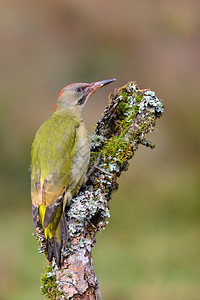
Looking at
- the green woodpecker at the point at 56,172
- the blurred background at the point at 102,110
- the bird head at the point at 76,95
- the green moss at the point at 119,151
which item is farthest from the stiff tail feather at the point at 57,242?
the blurred background at the point at 102,110

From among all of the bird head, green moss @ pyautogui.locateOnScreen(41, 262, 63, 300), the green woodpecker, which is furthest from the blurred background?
green moss @ pyautogui.locateOnScreen(41, 262, 63, 300)

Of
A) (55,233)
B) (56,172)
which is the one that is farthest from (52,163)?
(55,233)

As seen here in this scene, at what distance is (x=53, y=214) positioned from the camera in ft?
9.95

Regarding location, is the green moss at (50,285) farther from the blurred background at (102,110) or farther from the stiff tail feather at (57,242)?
Result: the blurred background at (102,110)

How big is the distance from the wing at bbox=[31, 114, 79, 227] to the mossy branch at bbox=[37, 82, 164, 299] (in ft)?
0.40

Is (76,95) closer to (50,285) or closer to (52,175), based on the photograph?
(52,175)

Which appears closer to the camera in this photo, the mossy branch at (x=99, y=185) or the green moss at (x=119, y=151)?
the mossy branch at (x=99, y=185)

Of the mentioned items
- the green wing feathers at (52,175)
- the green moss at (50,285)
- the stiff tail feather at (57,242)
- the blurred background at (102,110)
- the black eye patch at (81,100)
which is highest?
the blurred background at (102,110)

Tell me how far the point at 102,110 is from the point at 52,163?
5.34 metres

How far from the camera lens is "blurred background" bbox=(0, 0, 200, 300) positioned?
6152 mm

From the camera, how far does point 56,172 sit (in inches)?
129

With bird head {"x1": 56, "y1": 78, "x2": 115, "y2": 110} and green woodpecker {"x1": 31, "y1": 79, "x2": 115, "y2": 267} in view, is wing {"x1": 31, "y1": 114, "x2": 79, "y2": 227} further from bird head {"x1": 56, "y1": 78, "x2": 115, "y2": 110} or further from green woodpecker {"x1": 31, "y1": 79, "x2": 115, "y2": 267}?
bird head {"x1": 56, "y1": 78, "x2": 115, "y2": 110}

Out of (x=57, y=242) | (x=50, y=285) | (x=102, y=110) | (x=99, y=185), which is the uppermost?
(x=102, y=110)

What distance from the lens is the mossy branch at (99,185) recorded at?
9.41 feet
